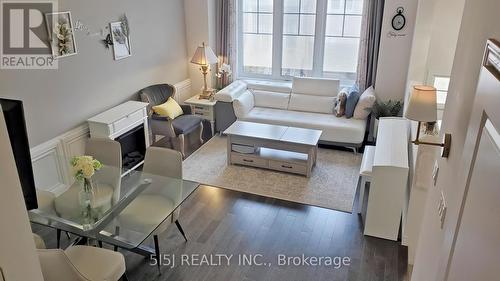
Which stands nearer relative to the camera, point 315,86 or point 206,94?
point 315,86

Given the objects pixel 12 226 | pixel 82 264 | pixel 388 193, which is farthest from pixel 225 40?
pixel 12 226

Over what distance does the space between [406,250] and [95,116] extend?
3.80 m

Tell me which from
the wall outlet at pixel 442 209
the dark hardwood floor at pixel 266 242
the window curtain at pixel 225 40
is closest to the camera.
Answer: the wall outlet at pixel 442 209

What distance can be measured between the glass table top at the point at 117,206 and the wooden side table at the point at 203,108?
2788mm

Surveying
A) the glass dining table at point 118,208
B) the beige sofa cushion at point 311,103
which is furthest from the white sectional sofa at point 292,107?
the glass dining table at point 118,208

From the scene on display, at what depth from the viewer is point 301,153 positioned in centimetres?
492

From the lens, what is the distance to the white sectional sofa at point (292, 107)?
5.59 m

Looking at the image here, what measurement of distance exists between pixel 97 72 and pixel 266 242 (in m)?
2.95

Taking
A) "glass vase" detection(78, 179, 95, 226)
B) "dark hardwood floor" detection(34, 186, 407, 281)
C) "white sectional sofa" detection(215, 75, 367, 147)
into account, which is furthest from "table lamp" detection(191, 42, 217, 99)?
"glass vase" detection(78, 179, 95, 226)

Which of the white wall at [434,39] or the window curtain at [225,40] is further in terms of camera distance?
the window curtain at [225,40]

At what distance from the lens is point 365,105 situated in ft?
18.4

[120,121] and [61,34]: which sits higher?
[61,34]

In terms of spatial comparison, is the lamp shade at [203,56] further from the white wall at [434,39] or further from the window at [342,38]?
the white wall at [434,39]

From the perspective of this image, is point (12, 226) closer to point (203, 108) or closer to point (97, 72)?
point (97, 72)
